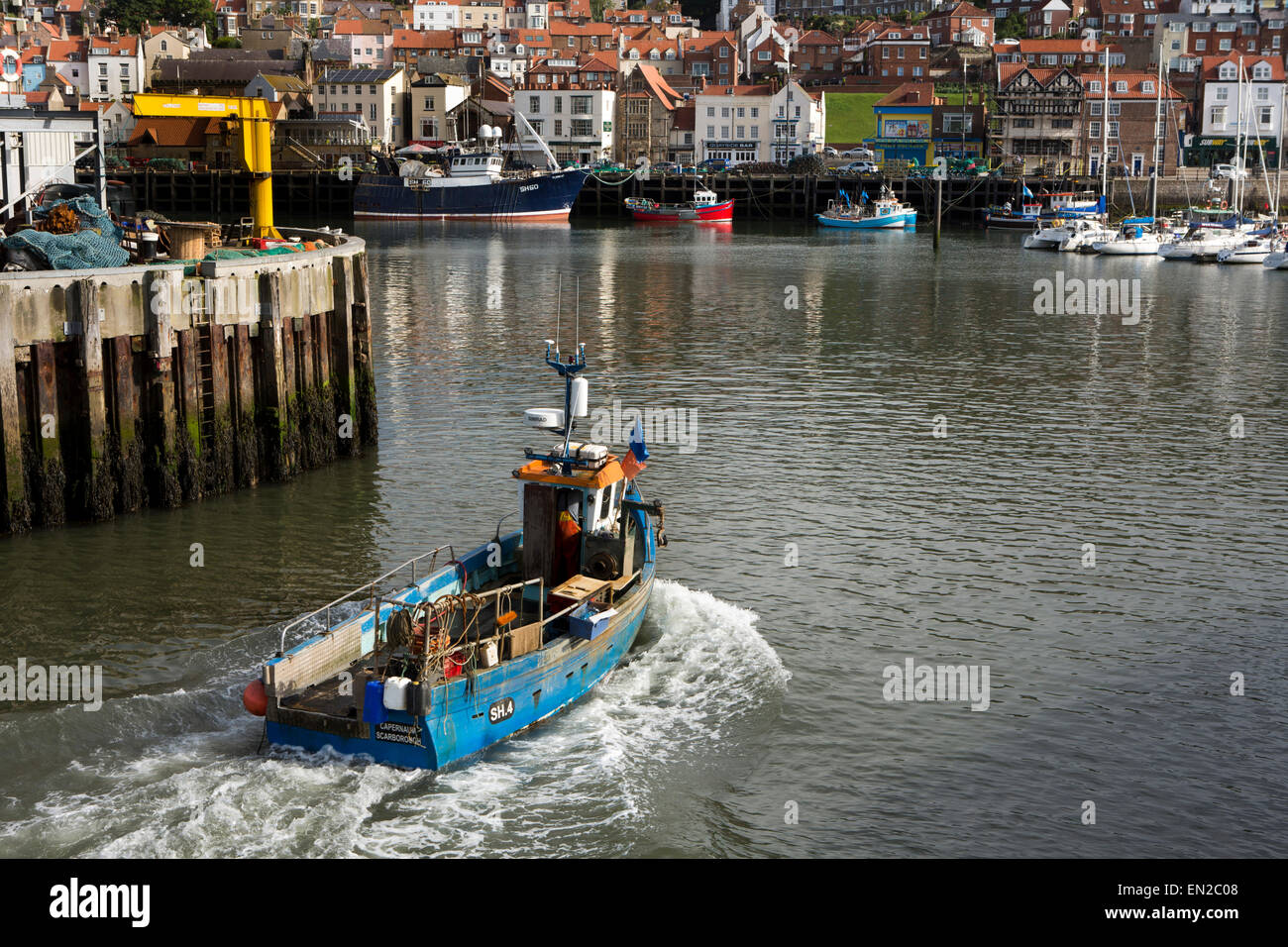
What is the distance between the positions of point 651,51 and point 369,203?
63864 millimetres

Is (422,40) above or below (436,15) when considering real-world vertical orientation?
below

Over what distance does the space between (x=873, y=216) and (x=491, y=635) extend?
93.4 meters

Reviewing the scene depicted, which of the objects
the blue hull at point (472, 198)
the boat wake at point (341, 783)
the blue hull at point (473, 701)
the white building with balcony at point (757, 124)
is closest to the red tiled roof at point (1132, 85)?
the white building with balcony at point (757, 124)

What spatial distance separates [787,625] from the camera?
71.5 feet

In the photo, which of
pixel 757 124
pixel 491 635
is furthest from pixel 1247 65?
pixel 491 635

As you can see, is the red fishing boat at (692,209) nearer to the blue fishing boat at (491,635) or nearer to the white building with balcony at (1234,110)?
the white building with balcony at (1234,110)

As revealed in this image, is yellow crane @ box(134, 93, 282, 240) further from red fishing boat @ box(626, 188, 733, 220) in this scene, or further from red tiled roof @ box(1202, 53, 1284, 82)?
red tiled roof @ box(1202, 53, 1284, 82)

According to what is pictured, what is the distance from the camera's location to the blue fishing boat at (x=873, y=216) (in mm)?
106125

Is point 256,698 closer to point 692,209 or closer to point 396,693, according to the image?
point 396,693

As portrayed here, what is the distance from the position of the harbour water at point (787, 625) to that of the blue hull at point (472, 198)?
229 ft

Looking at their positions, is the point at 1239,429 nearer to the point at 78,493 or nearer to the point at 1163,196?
the point at 78,493

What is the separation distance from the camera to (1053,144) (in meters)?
132

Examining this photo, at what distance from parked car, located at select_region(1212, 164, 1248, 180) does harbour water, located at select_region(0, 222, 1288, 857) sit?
69589 millimetres

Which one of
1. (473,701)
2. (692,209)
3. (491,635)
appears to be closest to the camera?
(473,701)
